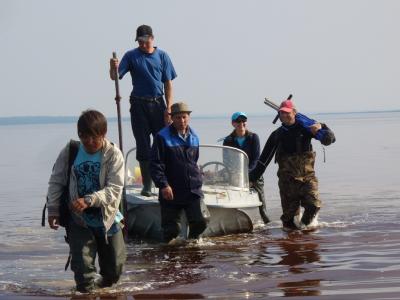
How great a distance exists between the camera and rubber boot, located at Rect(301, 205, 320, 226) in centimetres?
1073

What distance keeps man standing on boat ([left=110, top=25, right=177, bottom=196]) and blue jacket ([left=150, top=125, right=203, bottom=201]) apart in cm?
121

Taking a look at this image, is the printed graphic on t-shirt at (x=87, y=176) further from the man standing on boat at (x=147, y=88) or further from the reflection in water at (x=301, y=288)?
the man standing on boat at (x=147, y=88)

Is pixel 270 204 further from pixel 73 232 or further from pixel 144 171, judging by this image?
pixel 73 232

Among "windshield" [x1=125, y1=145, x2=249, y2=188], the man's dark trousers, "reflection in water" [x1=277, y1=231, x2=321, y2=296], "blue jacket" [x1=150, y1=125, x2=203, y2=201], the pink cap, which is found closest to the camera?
"reflection in water" [x1=277, y1=231, x2=321, y2=296]

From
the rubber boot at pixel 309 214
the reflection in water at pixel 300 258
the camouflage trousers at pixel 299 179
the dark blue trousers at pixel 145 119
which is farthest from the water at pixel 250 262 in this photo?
the dark blue trousers at pixel 145 119

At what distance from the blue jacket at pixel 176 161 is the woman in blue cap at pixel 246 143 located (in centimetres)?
222

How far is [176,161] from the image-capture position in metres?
9.30

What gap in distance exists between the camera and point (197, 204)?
944cm

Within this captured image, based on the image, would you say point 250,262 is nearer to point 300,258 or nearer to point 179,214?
point 300,258

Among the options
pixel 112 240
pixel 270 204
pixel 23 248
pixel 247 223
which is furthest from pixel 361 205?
pixel 112 240

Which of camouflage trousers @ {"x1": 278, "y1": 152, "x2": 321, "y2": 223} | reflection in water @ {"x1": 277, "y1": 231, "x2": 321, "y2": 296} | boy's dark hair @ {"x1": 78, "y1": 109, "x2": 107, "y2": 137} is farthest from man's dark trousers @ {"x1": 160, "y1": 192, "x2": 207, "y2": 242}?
boy's dark hair @ {"x1": 78, "y1": 109, "x2": 107, "y2": 137}

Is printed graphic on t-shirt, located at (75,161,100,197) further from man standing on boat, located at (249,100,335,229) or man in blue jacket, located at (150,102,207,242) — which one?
man standing on boat, located at (249,100,335,229)

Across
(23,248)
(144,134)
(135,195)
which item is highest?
(144,134)

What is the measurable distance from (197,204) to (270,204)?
7102 mm
